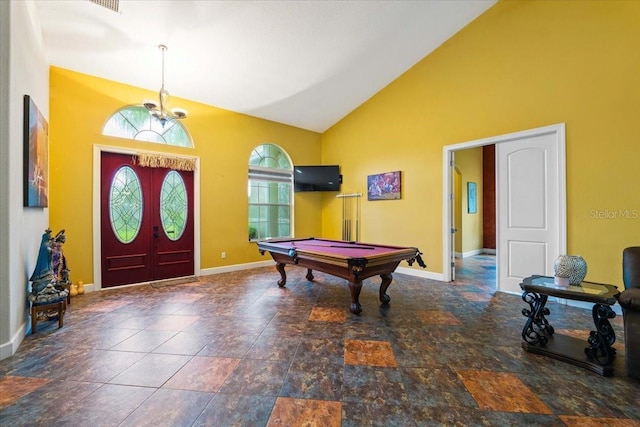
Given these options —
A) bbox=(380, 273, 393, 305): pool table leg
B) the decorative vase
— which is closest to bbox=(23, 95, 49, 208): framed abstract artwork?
bbox=(380, 273, 393, 305): pool table leg

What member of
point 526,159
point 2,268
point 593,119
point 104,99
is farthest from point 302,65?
point 2,268

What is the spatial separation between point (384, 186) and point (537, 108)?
2636mm

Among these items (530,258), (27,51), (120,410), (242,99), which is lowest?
(120,410)

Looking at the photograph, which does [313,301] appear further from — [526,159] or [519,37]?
[519,37]

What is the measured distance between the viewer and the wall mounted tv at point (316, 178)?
250 inches

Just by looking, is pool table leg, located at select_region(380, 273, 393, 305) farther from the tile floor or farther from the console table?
the console table

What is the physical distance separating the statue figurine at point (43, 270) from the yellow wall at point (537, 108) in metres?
4.99

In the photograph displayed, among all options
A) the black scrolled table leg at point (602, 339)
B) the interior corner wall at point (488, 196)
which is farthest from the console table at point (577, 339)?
the interior corner wall at point (488, 196)

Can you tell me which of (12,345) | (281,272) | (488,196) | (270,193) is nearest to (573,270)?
(281,272)

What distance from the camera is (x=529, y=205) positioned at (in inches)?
151

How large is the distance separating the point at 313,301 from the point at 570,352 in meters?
2.57

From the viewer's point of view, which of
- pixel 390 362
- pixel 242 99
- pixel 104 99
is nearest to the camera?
pixel 390 362

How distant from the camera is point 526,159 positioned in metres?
3.83

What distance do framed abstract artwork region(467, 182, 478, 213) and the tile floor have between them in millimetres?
4746
